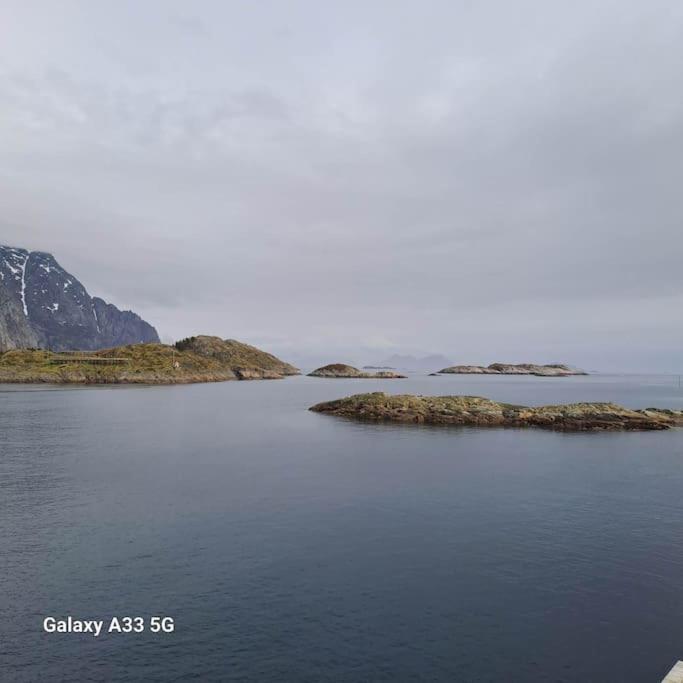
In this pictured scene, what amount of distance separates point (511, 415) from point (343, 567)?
229 ft

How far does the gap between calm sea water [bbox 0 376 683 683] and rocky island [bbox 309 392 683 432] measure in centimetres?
3034

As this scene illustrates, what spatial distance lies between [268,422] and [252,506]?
176ft

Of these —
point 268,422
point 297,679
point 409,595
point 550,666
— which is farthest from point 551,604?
point 268,422

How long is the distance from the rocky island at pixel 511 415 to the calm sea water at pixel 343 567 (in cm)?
3034

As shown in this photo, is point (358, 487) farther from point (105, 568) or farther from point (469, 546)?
point (105, 568)

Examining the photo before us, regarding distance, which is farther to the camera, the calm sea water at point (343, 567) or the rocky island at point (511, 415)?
the rocky island at point (511, 415)

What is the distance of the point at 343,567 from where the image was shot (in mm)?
24250

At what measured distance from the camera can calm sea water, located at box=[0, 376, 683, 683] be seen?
1684 centimetres

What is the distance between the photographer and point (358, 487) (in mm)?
41156

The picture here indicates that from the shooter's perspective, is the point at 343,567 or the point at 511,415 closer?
the point at 343,567

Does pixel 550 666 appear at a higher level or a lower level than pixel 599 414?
lower

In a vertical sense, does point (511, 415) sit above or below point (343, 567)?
above

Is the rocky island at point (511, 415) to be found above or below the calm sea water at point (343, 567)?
above

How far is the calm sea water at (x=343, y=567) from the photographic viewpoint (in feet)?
55.3
